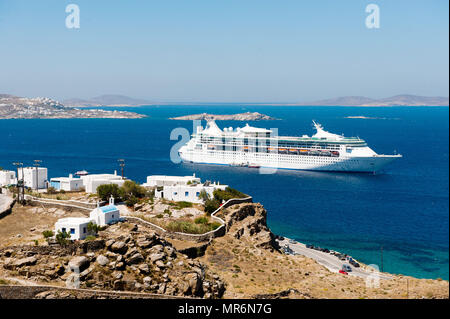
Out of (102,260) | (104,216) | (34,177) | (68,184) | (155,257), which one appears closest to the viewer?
(102,260)

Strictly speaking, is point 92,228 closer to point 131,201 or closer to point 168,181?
point 131,201

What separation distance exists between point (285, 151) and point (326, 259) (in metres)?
49.2

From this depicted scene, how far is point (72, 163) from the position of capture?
72.4 m

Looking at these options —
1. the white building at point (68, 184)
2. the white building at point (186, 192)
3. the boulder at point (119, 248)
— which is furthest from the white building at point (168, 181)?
the boulder at point (119, 248)

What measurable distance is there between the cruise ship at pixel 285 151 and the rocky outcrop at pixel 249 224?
151ft

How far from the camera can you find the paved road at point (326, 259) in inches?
1081

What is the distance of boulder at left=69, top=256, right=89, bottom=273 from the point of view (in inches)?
673

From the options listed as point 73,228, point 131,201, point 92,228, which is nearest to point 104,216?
point 92,228

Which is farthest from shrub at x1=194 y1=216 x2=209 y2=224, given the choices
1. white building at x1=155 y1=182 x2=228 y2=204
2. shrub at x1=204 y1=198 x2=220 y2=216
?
white building at x1=155 y1=182 x2=228 y2=204

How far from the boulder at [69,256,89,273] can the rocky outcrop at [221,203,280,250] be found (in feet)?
33.2

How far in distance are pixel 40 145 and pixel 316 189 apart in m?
60.8

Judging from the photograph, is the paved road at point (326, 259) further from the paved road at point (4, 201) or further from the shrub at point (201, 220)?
the paved road at point (4, 201)

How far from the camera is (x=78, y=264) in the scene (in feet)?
56.3

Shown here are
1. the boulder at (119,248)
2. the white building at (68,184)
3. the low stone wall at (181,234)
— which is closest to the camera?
the boulder at (119,248)
